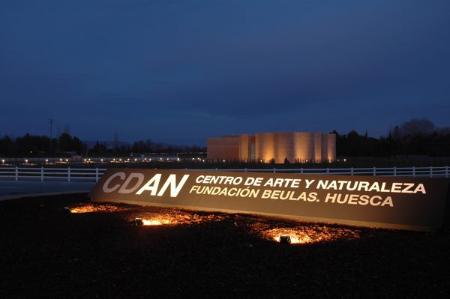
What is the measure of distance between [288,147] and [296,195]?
1552 inches

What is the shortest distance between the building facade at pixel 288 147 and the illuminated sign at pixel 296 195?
36074mm

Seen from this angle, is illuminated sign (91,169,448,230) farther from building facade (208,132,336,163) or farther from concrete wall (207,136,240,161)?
concrete wall (207,136,240,161)

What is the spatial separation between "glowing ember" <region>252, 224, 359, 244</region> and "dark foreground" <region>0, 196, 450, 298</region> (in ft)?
0.99

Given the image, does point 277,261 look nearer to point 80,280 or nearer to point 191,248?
point 191,248

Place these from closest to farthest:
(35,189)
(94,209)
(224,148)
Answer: (94,209) → (35,189) → (224,148)

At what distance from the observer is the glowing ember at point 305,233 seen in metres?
9.52

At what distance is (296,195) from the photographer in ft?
40.6

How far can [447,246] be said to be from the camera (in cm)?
881

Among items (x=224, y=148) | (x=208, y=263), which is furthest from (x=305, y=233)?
(x=224, y=148)

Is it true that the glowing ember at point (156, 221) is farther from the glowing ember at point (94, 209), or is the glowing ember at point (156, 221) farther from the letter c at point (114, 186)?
the letter c at point (114, 186)

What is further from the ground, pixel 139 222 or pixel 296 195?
pixel 296 195

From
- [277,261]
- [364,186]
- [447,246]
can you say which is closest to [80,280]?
[277,261]

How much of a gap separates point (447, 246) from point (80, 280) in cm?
618

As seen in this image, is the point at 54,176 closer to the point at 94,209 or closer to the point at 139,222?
the point at 94,209
